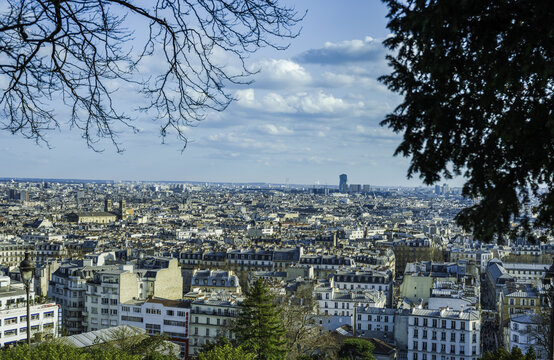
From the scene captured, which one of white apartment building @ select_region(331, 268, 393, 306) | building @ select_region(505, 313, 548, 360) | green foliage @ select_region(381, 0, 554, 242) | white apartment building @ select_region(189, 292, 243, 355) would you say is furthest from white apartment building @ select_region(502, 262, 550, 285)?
green foliage @ select_region(381, 0, 554, 242)

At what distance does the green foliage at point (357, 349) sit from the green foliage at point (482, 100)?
29.3 m

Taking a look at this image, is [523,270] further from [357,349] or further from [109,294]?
[109,294]

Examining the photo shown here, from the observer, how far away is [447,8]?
18.9ft

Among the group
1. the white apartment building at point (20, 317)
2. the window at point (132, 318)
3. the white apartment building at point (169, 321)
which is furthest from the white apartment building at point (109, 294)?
the white apartment building at point (20, 317)

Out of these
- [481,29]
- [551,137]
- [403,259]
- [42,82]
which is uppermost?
[481,29]

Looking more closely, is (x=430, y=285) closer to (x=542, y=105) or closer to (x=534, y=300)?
(x=534, y=300)

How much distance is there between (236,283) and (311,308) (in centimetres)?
1203

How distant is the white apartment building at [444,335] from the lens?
132 feet

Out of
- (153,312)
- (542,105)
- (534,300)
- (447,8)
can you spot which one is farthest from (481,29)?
(534,300)

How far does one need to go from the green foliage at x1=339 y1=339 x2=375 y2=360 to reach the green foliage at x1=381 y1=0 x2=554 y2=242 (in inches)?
1153

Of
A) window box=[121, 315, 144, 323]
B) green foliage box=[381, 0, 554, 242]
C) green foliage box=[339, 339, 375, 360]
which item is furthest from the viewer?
window box=[121, 315, 144, 323]

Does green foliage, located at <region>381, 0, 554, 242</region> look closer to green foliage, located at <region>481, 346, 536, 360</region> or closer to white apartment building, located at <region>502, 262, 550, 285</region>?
green foliage, located at <region>481, 346, 536, 360</region>

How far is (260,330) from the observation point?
3030 cm

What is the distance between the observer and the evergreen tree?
29.7 metres
